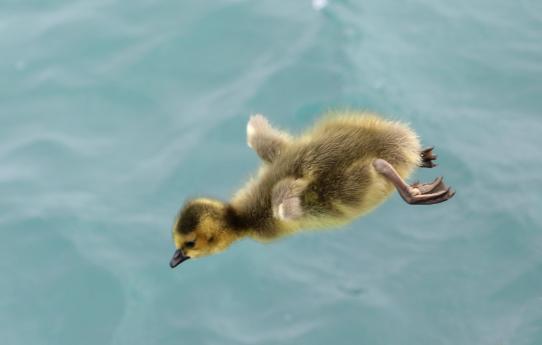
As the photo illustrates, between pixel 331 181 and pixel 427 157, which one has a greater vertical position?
pixel 331 181

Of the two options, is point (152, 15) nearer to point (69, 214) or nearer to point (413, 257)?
point (69, 214)

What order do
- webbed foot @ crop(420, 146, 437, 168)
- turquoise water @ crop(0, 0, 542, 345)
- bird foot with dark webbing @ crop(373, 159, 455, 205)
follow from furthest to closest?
turquoise water @ crop(0, 0, 542, 345), webbed foot @ crop(420, 146, 437, 168), bird foot with dark webbing @ crop(373, 159, 455, 205)

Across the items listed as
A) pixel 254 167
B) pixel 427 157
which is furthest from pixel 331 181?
pixel 254 167

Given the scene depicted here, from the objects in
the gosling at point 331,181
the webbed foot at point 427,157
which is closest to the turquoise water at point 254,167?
the webbed foot at point 427,157

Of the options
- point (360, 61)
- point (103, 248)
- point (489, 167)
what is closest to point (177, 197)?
point (103, 248)

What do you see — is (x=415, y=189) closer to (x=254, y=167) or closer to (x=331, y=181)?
(x=331, y=181)

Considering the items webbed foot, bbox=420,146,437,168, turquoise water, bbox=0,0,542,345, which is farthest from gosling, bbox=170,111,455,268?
turquoise water, bbox=0,0,542,345

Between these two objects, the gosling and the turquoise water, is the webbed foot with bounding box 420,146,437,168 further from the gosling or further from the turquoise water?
the turquoise water
